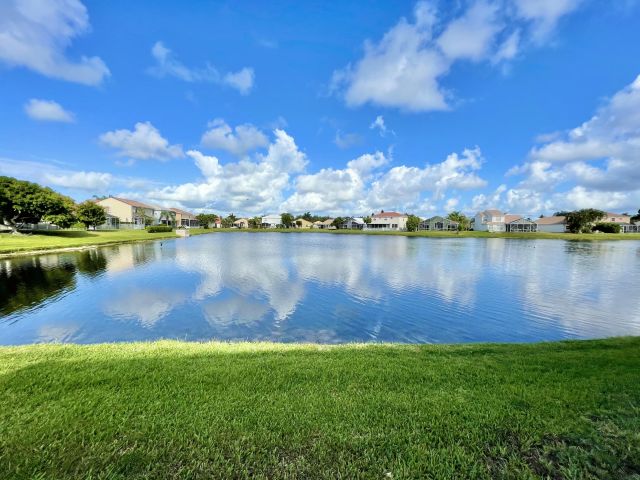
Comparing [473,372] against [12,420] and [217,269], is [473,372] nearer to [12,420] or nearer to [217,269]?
[12,420]

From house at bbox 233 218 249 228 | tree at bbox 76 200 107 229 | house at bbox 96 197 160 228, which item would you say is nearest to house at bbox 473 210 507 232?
house at bbox 233 218 249 228

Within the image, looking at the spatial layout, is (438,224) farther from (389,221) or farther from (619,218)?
(619,218)

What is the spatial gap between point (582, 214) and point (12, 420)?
12273cm

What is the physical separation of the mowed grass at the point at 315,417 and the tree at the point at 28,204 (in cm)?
5859

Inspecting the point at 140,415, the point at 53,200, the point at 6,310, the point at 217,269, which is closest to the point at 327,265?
the point at 217,269

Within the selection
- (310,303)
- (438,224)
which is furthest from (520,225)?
(310,303)

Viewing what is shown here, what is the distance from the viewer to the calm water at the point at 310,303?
11.5 m

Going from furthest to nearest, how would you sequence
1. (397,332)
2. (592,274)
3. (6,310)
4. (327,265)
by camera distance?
(327,265) < (592,274) < (6,310) < (397,332)

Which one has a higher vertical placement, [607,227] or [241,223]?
[241,223]

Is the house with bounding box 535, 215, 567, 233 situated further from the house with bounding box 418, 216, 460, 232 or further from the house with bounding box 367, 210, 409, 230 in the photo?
the house with bounding box 367, 210, 409, 230

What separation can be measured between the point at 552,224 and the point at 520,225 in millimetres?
13632

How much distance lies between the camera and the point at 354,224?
143500 millimetres

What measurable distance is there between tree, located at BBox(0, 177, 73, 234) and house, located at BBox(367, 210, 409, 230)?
105261 millimetres

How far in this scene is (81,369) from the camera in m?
5.52
